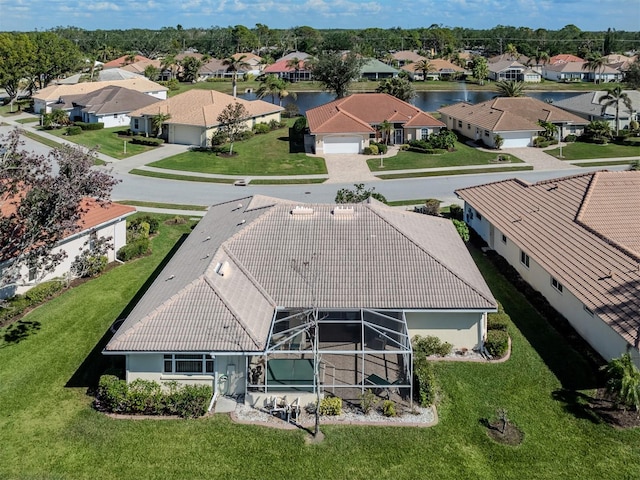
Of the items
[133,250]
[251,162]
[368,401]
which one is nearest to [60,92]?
[251,162]

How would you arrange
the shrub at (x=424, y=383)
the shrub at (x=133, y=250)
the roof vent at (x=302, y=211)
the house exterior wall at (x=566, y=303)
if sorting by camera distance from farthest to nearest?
the shrub at (x=133, y=250)
the roof vent at (x=302, y=211)
the house exterior wall at (x=566, y=303)
the shrub at (x=424, y=383)

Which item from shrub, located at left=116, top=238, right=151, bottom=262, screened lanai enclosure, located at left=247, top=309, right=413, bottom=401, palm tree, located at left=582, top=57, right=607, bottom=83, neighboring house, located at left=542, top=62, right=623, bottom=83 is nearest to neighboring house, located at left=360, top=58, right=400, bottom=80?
neighboring house, located at left=542, top=62, right=623, bottom=83

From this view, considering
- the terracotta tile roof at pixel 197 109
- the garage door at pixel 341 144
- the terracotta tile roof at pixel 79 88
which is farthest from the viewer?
the terracotta tile roof at pixel 79 88

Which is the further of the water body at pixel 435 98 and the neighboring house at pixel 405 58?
the neighboring house at pixel 405 58

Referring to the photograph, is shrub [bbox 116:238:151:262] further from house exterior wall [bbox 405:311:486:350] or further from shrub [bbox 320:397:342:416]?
shrub [bbox 320:397:342:416]

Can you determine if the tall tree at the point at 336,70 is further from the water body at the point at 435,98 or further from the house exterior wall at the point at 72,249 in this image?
the house exterior wall at the point at 72,249

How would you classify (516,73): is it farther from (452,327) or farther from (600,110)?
(452,327)

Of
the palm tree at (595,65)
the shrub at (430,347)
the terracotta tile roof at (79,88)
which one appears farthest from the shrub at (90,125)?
the palm tree at (595,65)
